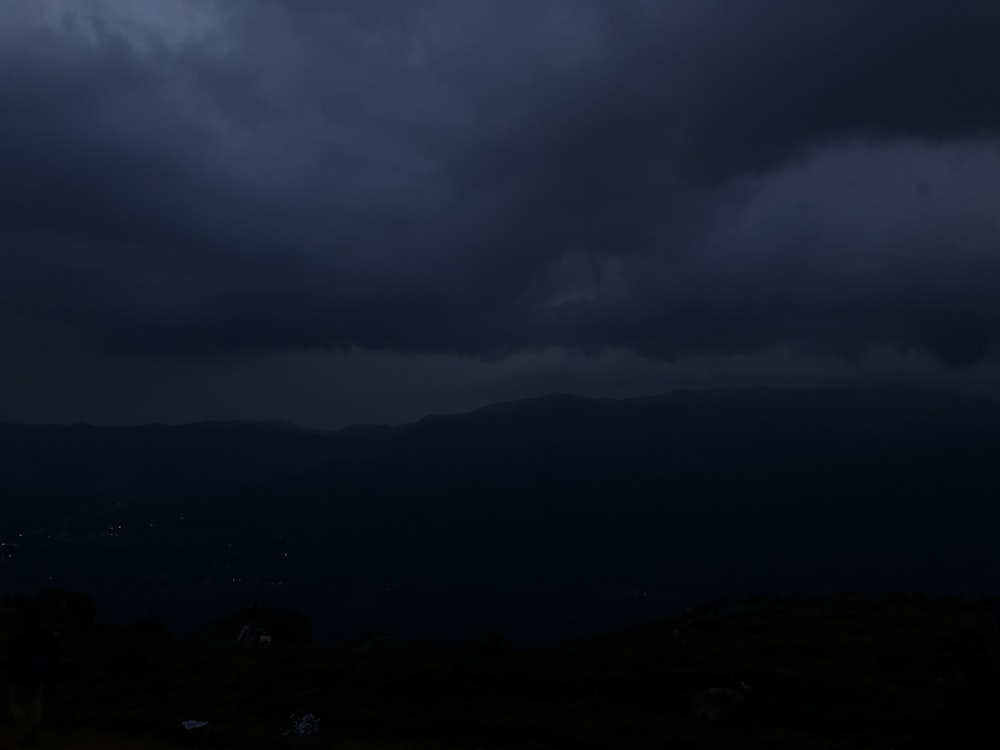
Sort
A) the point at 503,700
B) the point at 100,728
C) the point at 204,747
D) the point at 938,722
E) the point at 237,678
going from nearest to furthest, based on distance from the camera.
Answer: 1. the point at 938,722
2. the point at 204,747
3. the point at 100,728
4. the point at 503,700
5. the point at 237,678

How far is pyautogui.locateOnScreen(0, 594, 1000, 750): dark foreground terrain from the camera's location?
2606 cm

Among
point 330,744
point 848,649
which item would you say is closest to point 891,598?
point 848,649

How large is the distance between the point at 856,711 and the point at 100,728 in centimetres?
2742

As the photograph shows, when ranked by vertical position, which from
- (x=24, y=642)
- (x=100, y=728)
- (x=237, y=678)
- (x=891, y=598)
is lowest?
(x=891, y=598)

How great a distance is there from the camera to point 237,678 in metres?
44.5

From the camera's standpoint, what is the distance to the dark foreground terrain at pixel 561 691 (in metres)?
26.1

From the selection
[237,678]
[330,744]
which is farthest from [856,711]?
[237,678]

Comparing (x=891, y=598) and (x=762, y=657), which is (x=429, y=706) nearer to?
(x=762, y=657)

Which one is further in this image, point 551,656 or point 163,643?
point 163,643

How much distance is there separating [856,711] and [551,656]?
67.0 ft

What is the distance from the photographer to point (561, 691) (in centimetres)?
3594

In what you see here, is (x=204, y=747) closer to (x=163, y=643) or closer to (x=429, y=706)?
(x=429, y=706)

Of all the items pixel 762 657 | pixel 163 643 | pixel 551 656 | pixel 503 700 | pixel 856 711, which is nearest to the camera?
pixel 856 711

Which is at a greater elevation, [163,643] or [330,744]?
[330,744]
